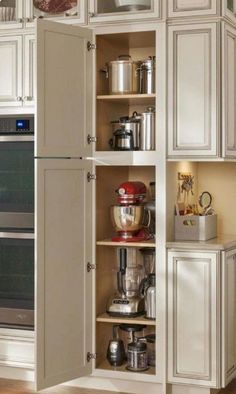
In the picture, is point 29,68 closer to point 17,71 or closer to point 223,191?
point 17,71

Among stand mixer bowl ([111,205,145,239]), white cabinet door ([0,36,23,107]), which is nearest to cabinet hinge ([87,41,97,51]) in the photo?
white cabinet door ([0,36,23,107])

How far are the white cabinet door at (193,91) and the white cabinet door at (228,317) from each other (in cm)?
62

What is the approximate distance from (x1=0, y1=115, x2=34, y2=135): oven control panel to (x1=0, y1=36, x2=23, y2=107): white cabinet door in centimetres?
9

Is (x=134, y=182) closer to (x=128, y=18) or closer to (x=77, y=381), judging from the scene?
(x=128, y=18)

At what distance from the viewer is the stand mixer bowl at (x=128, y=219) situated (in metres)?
4.25

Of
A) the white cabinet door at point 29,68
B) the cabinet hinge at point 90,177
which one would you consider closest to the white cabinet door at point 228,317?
the cabinet hinge at point 90,177

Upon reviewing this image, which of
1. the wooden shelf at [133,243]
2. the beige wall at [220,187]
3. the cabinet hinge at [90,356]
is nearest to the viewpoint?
the wooden shelf at [133,243]

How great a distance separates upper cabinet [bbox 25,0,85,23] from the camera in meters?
4.20

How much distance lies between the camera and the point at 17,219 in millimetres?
4293

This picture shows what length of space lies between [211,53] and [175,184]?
77cm

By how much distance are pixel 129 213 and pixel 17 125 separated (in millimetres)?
814

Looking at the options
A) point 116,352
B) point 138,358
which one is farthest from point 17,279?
point 138,358

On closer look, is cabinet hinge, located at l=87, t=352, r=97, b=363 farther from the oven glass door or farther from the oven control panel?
the oven control panel

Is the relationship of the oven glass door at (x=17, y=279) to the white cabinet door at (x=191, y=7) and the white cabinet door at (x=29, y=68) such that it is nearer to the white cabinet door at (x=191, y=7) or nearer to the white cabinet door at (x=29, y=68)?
the white cabinet door at (x=29, y=68)
